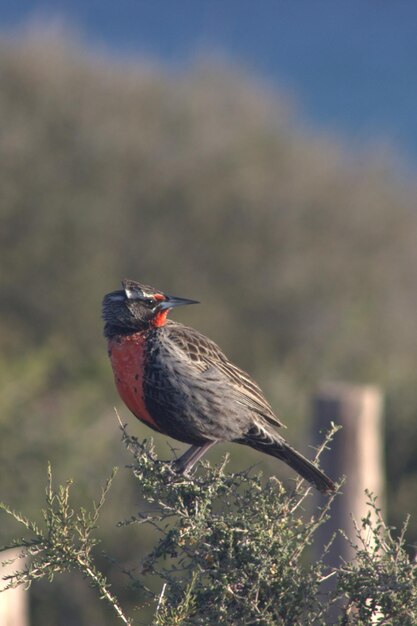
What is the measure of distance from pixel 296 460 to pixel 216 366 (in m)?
0.57

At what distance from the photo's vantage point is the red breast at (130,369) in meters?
4.79

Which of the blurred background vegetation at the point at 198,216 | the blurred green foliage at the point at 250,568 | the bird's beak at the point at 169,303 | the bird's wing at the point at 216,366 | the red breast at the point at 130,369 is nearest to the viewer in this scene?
the blurred green foliage at the point at 250,568

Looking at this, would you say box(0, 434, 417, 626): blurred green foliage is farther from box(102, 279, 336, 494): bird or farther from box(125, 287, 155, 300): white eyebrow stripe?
box(125, 287, 155, 300): white eyebrow stripe

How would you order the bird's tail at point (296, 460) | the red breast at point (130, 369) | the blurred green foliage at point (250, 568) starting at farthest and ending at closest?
1. the red breast at point (130, 369)
2. the bird's tail at point (296, 460)
3. the blurred green foliage at point (250, 568)

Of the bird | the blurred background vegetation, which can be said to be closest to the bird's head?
the bird

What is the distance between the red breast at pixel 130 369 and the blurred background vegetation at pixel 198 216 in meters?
15.7

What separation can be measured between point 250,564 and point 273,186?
1124 inches

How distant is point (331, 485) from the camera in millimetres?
4680

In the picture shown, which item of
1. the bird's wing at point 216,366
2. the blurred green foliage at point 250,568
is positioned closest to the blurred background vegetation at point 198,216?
the bird's wing at point 216,366

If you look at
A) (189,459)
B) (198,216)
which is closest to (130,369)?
(189,459)

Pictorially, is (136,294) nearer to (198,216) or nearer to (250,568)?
(250,568)

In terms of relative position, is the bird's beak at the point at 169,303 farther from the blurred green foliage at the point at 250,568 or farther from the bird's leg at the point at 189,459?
the blurred green foliage at the point at 250,568

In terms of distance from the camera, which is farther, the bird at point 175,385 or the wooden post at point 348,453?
the wooden post at point 348,453

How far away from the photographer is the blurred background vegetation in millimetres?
26062
